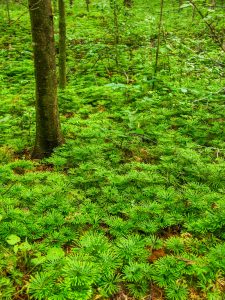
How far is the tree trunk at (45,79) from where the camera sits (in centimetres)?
445

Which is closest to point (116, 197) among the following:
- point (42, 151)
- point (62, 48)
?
point (42, 151)

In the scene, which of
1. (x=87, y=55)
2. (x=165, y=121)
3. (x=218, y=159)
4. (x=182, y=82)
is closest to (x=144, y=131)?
(x=165, y=121)

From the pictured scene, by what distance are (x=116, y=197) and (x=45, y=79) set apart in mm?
2287

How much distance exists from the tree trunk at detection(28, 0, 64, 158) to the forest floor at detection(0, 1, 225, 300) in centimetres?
28

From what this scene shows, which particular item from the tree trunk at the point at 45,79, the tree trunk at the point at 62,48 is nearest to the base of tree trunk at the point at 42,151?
the tree trunk at the point at 45,79

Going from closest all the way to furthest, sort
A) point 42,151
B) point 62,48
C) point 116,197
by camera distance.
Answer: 1. point 116,197
2. point 42,151
3. point 62,48

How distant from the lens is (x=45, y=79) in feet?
15.6

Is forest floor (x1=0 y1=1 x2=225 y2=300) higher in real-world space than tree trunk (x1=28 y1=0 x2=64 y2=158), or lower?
lower

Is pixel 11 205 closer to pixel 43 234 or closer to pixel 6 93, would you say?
pixel 43 234

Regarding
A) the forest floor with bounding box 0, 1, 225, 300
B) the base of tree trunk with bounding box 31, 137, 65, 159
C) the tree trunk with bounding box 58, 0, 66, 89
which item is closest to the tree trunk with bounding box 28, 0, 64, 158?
the base of tree trunk with bounding box 31, 137, 65, 159

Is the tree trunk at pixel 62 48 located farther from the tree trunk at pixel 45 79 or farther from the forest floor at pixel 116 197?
the tree trunk at pixel 45 79

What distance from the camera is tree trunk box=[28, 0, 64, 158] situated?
4.45 metres

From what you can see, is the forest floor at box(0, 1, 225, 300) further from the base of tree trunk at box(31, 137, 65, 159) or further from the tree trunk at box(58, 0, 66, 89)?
the tree trunk at box(58, 0, 66, 89)

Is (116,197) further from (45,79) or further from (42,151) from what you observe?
(45,79)
